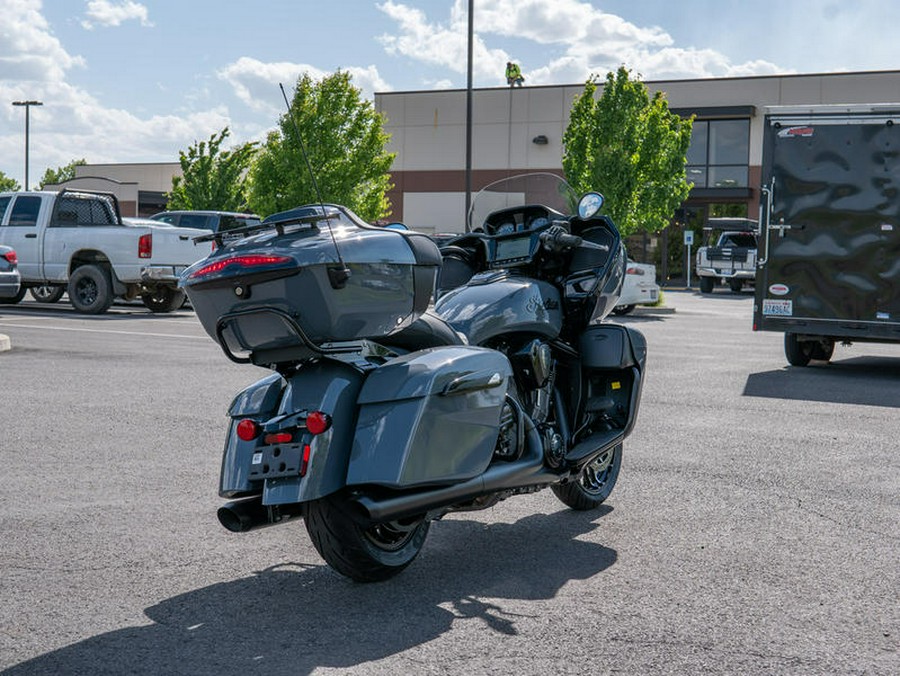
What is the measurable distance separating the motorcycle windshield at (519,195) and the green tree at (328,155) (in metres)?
31.6

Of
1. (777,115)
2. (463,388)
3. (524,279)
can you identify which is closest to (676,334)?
(777,115)

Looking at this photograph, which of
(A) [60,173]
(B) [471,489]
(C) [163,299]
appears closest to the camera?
(B) [471,489]

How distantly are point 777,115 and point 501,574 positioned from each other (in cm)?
1010

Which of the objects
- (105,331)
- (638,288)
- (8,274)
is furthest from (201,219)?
(105,331)

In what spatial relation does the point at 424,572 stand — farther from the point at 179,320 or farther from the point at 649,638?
the point at 179,320

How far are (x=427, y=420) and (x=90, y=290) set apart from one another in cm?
1807

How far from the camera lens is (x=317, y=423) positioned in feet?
14.0

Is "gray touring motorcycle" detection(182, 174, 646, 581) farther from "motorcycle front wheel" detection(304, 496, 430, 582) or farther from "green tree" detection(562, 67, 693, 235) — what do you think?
"green tree" detection(562, 67, 693, 235)

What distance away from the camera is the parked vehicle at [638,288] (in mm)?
25436

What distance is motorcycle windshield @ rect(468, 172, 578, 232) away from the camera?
6625 millimetres

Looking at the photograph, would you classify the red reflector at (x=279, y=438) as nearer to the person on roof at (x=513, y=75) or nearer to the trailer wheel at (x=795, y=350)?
the trailer wheel at (x=795, y=350)

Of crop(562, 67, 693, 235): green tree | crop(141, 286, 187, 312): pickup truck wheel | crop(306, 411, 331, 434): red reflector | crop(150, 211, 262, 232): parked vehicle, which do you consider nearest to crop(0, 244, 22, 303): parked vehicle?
crop(141, 286, 187, 312): pickup truck wheel

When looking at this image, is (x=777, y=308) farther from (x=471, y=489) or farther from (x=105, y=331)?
(x=471, y=489)

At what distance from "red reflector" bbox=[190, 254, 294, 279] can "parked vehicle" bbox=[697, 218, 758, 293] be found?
37282 mm
